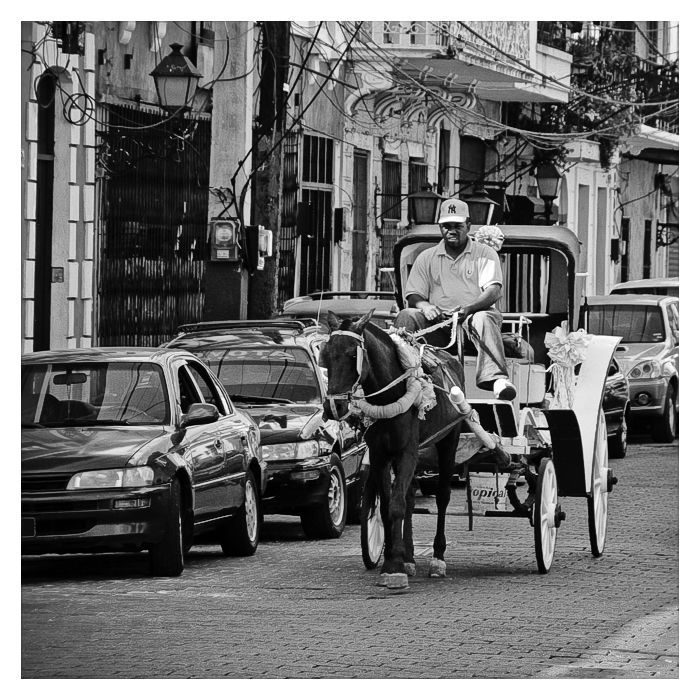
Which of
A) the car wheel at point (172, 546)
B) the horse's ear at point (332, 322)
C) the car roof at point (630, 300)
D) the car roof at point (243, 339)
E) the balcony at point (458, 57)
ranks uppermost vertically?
the balcony at point (458, 57)

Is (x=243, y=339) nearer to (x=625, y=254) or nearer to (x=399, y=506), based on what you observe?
(x=399, y=506)

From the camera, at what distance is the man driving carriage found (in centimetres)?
1163

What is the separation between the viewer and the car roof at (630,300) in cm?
2255

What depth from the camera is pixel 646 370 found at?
21375 millimetres

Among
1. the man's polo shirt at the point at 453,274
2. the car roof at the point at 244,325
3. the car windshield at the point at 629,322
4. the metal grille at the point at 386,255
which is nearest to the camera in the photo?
the man's polo shirt at the point at 453,274

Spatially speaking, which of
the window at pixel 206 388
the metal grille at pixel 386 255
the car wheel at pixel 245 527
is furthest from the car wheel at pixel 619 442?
the window at pixel 206 388

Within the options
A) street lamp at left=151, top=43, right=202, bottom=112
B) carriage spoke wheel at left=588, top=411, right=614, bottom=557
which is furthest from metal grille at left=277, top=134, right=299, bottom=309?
carriage spoke wheel at left=588, top=411, right=614, bottom=557

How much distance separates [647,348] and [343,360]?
11.8m

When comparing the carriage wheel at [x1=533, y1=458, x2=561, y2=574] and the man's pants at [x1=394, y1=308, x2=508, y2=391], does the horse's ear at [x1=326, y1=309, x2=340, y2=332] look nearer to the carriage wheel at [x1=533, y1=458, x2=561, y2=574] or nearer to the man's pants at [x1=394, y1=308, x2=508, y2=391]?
the man's pants at [x1=394, y1=308, x2=508, y2=391]

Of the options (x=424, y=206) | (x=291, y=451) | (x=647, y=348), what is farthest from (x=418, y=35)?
(x=291, y=451)

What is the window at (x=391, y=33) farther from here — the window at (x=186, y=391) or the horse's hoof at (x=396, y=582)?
the horse's hoof at (x=396, y=582)

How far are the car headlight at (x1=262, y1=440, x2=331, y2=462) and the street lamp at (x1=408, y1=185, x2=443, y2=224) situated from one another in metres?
12.0

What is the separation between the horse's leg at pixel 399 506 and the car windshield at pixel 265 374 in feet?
9.51
